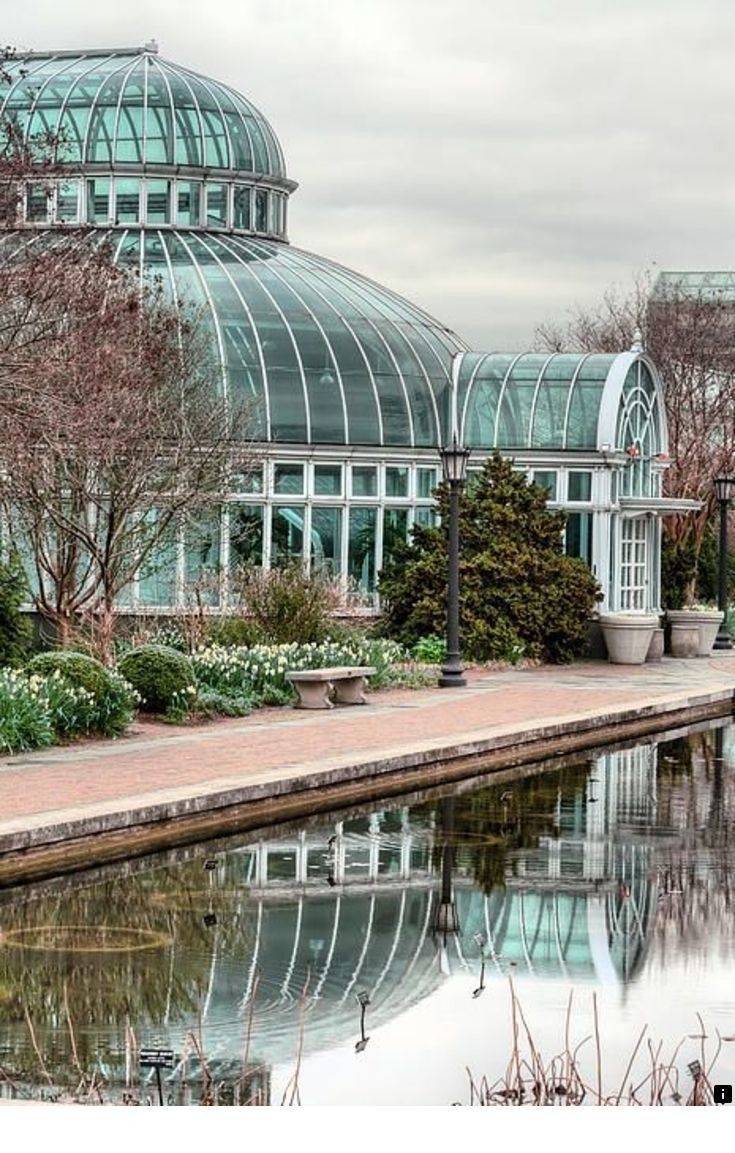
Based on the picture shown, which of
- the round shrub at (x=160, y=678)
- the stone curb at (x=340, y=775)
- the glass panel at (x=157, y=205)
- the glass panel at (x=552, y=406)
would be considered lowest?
the stone curb at (x=340, y=775)

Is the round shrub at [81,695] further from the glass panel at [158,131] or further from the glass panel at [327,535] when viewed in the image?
the glass panel at [158,131]

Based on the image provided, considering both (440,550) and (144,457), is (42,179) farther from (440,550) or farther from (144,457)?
(440,550)

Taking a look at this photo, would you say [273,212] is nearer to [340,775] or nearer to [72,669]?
[72,669]

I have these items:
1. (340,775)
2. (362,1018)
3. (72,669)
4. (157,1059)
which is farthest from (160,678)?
(157,1059)

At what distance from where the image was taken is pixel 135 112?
3681 cm

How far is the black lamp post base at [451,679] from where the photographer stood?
1046 inches

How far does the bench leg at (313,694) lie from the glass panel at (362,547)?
9953 millimetres

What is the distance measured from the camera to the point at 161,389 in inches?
1017

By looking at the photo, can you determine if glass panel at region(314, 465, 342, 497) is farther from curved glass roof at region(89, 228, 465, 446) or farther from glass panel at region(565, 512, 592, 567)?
glass panel at region(565, 512, 592, 567)

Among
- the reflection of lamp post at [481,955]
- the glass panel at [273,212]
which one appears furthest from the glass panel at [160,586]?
the reflection of lamp post at [481,955]

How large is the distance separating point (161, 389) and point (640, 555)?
12196 millimetres

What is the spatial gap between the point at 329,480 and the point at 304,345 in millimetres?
2240

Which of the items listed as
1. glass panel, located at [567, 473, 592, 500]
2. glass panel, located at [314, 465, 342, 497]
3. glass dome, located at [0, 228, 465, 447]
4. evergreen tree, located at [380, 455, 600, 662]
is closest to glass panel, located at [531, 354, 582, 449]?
glass panel, located at [567, 473, 592, 500]

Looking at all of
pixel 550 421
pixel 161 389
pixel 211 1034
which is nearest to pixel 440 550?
pixel 550 421
